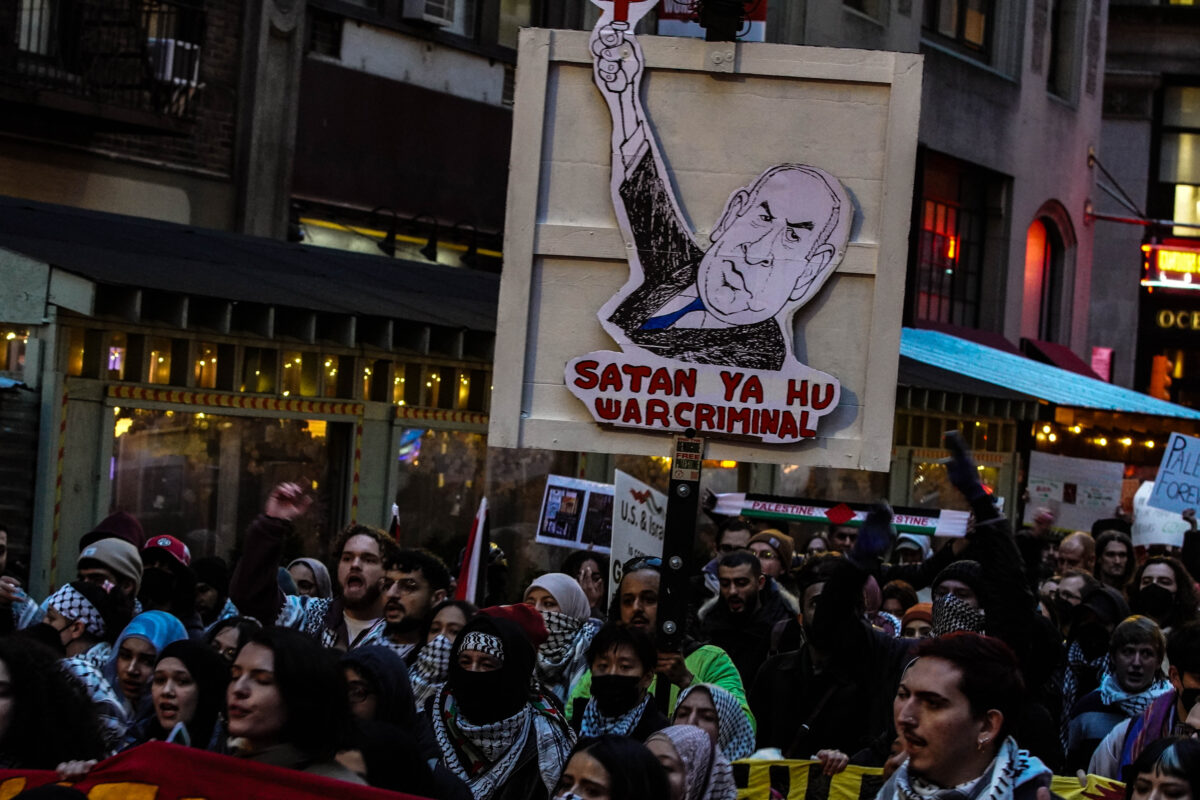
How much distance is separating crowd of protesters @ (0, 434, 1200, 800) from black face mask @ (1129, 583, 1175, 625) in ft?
0.05

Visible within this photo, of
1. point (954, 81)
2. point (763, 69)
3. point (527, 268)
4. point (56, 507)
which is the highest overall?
point (954, 81)

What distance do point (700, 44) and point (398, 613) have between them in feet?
8.30

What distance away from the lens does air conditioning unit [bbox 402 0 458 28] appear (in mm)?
19922

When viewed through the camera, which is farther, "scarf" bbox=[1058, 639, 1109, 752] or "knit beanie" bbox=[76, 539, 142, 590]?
"scarf" bbox=[1058, 639, 1109, 752]

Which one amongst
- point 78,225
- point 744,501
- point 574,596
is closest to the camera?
point 574,596

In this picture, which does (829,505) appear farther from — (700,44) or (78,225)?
(700,44)

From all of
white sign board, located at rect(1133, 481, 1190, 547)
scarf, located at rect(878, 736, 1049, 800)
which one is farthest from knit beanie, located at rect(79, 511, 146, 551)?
white sign board, located at rect(1133, 481, 1190, 547)

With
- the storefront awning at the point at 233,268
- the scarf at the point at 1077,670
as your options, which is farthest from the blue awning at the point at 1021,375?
the scarf at the point at 1077,670

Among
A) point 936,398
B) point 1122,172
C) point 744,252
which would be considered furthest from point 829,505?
point 1122,172

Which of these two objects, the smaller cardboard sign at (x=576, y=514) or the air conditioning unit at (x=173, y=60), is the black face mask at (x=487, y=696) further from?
the air conditioning unit at (x=173, y=60)

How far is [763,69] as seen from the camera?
6.71 metres

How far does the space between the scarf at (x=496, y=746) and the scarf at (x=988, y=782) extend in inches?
63.1

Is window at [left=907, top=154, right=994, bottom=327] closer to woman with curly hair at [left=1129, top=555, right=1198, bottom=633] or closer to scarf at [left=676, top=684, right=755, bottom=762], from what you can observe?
woman with curly hair at [left=1129, top=555, right=1198, bottom=633]

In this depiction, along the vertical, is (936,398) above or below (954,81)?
below
